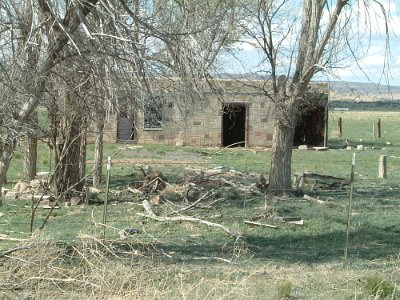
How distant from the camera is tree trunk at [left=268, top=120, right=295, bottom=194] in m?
21.1

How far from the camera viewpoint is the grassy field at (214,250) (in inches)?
353

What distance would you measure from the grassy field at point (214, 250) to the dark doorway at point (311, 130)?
17.9 m

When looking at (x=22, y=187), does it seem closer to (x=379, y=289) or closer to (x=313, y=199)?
(x=313, y=199)

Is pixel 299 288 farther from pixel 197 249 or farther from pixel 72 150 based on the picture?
Result: pixel 72 150

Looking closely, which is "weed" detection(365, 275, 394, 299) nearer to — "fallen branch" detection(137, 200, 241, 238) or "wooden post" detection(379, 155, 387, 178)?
"fallen branch" detection(137, 200, 241, 238)

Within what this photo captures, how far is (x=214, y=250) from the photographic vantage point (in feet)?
44.0

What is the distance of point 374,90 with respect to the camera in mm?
16547

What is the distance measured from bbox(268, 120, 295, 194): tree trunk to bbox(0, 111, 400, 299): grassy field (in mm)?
903

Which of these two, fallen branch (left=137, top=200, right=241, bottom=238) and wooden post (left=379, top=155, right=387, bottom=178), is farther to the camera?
wooden post (left=379, top=155, right=387, bottom=178)

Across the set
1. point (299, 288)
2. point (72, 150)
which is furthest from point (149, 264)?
point (72, 150)

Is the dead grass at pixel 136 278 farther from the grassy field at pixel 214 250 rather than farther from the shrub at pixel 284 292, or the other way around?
the shrub at pixel 284 292

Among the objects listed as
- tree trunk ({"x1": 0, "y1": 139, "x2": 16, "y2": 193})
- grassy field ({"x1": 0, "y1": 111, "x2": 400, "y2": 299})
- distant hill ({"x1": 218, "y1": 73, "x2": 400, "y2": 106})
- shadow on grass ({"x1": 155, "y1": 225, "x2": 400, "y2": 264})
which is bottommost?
shadow on grass ({"x1": 155, "y1": 225, "x2": 400, "y2": 264})

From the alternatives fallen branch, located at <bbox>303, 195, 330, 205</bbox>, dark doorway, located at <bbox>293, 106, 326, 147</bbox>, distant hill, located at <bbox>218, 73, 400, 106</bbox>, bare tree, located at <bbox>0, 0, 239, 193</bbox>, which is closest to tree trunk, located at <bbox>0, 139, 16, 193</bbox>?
bare tree, located at <bbox>0, 0, 239, 193</bbox>

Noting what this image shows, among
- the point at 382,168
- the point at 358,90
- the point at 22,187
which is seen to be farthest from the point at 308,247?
the point at 382,168
